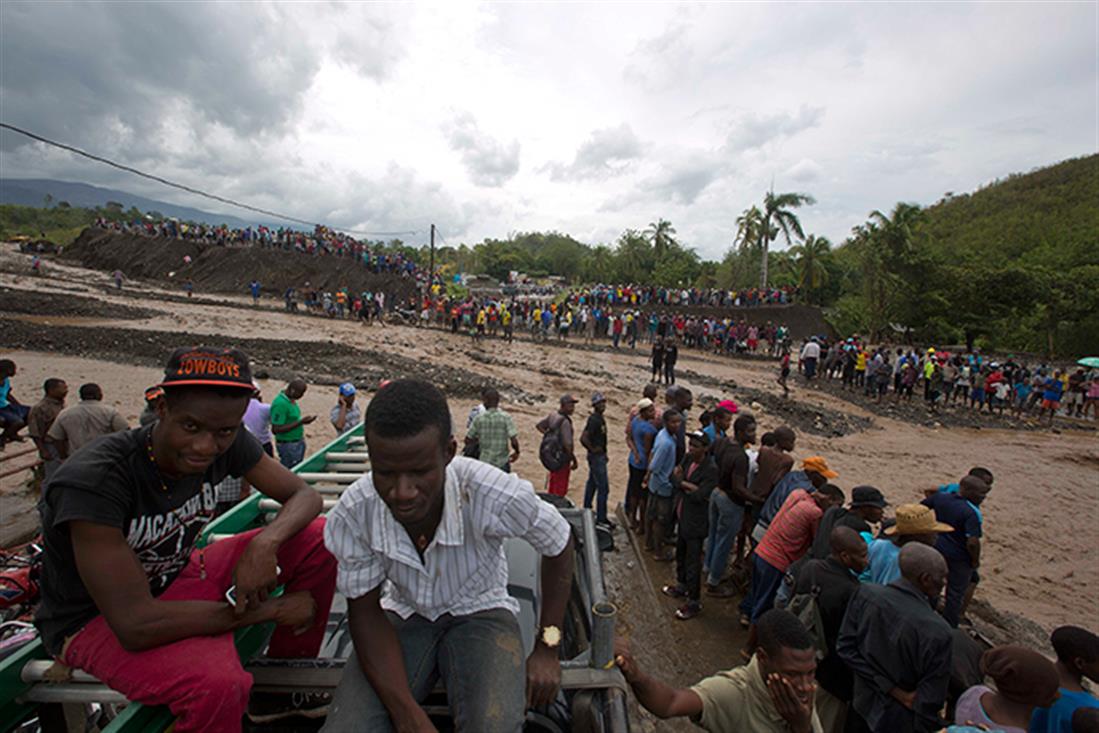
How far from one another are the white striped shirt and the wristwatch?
0.19m

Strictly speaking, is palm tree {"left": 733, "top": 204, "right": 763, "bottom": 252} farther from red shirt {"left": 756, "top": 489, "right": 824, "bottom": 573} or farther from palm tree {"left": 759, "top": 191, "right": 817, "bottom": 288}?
red shirt {"left": 756, "top": 489, "right": 824, "bottom": 573}

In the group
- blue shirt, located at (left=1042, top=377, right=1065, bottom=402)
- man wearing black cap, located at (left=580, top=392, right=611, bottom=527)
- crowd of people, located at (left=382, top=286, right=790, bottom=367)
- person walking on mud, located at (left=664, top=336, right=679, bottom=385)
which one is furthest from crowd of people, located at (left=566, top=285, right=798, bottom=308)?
man wearing black cap, located at (left=580, top=392, right=611, bottom=527)

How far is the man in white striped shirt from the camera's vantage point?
1567 mm

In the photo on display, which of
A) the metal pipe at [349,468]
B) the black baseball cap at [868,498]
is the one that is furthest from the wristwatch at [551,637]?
the black baseball cap at [868,498]

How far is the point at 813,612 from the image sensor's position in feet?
10.8

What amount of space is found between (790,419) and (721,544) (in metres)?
10.6

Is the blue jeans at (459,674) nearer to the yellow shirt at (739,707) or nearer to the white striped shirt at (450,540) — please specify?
the white striped shirt at (450,540)

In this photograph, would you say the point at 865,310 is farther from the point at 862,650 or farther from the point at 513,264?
the point at 513,264

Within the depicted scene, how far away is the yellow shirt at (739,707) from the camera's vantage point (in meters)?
2.20

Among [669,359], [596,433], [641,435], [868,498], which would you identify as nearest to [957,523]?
[868,498]

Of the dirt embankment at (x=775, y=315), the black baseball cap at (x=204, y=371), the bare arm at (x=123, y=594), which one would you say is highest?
the dirt embankment at (x=775, y=315)

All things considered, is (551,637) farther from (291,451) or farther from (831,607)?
(291,451)

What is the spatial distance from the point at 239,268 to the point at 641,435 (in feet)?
130

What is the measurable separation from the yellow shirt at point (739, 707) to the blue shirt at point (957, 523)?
351 cm
